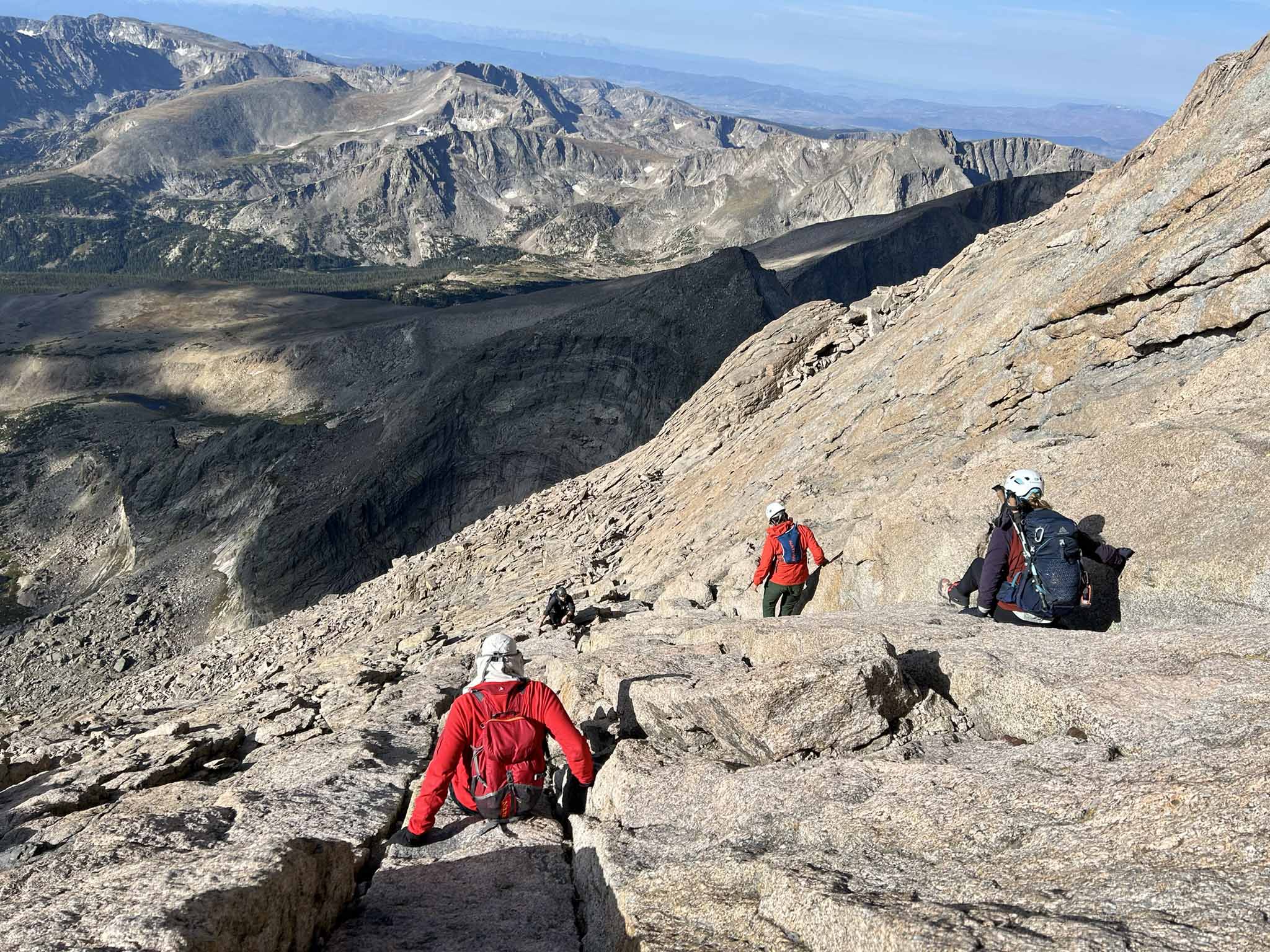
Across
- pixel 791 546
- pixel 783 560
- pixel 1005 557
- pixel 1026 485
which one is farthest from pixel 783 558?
pixel 1026 485

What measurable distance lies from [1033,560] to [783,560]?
5.14 m

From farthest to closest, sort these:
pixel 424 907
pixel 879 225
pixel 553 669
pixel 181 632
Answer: pixel 879 225 → pixel 181 632 → pixel 553 669 → pixel 424 907

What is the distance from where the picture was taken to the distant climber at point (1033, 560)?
11375 millimetres

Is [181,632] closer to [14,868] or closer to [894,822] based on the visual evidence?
[14,868]

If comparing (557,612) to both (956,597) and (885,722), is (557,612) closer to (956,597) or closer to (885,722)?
(956,597)


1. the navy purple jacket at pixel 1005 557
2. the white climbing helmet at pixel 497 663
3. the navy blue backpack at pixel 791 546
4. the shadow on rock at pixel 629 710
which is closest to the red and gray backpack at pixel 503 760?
the white climbing helmet at pixel 497 663

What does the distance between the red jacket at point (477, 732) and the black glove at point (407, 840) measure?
0.10 m

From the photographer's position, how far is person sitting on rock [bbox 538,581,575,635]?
2089 cm

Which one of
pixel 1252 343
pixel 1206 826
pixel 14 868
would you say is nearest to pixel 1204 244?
pixel 1252 343

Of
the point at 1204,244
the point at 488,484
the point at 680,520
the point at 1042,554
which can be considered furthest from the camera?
the point at 488,484

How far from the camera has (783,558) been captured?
15898mm

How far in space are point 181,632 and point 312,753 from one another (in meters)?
39.8

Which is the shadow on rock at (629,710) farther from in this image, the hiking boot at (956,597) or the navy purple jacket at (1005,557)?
the hiking boot at (956,597)

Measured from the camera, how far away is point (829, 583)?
1706 cm
